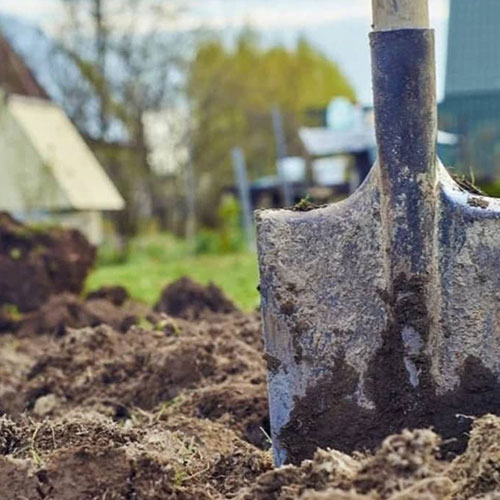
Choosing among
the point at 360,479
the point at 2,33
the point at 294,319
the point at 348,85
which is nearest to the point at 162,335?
the point at 294,319

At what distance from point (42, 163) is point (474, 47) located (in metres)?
7.61

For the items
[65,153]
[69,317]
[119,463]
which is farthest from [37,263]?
[65,153]

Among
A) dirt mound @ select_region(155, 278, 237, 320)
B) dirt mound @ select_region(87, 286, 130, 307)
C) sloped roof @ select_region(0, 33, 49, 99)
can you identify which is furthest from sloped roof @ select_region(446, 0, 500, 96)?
dirt mound @ select_region(155, 278, 237, 320)

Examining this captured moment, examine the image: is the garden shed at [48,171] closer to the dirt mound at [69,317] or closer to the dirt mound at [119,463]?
the dirt mound at [69,317]

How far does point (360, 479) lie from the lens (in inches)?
102

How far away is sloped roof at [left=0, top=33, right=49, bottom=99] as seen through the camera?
23.1 meters

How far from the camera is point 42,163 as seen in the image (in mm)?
20406

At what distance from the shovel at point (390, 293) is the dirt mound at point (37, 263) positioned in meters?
6.07

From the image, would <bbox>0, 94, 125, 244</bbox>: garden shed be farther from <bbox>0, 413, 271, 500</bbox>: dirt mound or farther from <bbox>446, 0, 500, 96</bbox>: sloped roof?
Answer: <bbox>0, 413, 271, 500</bbox>: dirt mound

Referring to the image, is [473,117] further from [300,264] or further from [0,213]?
[300,264]

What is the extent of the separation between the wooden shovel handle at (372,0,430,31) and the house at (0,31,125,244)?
1591 cm

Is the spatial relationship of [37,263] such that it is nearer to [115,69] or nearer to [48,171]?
[48,171]

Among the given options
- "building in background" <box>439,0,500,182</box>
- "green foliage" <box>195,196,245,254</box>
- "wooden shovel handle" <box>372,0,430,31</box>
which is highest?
"wooden shovel handle" <box>372,0,430,31</box>

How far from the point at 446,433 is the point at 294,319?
506 mm
